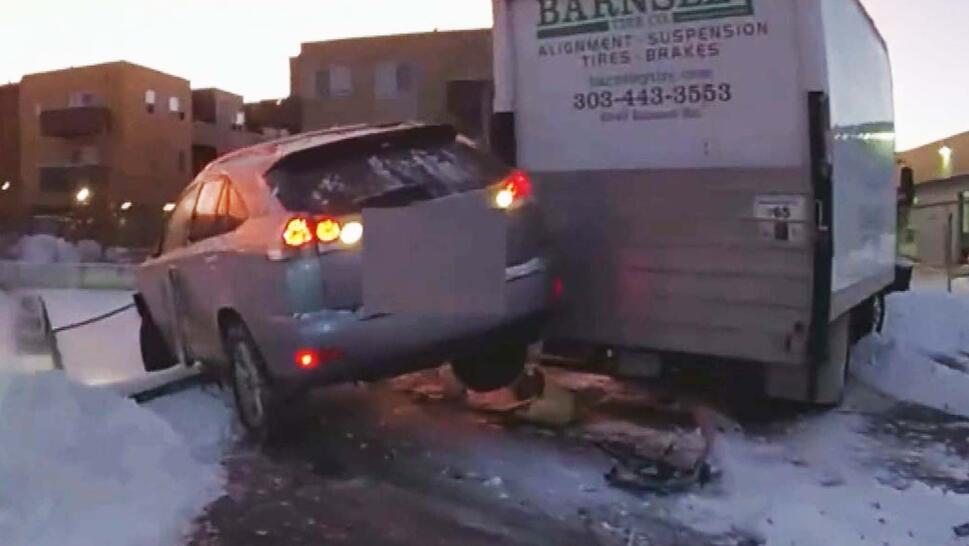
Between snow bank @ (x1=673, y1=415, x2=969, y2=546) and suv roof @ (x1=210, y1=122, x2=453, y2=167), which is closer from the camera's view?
snow bank @ (x1=673, y1=415, x2=969, y2=546)

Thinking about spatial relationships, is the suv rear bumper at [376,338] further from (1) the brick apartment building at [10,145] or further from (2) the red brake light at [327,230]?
(1) the brick apartment building at [10,145]

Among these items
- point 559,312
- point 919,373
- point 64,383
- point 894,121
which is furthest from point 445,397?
point 894,121

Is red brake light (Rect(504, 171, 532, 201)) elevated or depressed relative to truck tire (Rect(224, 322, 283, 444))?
elevated

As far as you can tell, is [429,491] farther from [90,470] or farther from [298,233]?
[90,470]

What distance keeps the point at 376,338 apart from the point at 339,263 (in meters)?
0.51

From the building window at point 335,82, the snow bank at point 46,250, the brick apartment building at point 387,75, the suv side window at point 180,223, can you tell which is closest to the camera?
the suv side window at point 180,223

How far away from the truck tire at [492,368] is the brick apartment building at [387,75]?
31025mm

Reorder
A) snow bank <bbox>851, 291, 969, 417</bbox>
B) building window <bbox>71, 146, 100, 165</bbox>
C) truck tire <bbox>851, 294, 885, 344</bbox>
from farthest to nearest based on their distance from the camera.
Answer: building window <bbox>71, 146, 100, 165</bbox> < truck tire <bbox>851, 294, 885, 344</bbox> < snow bank <bbox>851, 291, 969, 417</bbox>

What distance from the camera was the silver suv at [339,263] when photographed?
7.37 meters

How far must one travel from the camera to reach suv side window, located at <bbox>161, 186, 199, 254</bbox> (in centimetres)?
939

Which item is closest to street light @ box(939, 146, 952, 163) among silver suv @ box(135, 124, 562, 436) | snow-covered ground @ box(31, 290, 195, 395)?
snow-covered ground @ box(31, 290, 195, 395)

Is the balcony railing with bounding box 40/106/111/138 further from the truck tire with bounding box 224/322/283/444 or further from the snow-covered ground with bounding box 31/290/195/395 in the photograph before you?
the truck tire with bounding box 224/322/283/444

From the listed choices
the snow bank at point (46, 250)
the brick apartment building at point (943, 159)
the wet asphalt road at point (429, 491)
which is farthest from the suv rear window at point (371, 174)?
the brick apartment building at point (943, 159)

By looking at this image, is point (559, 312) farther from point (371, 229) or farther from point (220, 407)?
point (220, 407)
